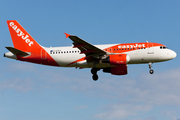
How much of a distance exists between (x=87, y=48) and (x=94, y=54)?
1.54 m

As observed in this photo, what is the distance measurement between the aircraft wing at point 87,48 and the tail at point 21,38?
804cm

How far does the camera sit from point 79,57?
4372 cm

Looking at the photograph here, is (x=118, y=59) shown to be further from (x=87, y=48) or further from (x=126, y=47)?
(x=87, y=48)

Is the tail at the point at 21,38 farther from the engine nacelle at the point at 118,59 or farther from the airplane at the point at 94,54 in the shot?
the engine nacelle at the point at 118,59

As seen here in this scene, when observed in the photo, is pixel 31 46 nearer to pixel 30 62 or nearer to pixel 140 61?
pixel 30 62

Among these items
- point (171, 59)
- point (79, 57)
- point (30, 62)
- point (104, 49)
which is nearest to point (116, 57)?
point (104, 49)

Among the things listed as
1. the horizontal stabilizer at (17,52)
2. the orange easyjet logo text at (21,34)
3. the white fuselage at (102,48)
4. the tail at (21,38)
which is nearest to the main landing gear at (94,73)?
the white fuselage at (102,48)

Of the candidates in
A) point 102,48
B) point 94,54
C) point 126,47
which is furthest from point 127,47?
point 94,54

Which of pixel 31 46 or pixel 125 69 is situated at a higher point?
pixel 31 46

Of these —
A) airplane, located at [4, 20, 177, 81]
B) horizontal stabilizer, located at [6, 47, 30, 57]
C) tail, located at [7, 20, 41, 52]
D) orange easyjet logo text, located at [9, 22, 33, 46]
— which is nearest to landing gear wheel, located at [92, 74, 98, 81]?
airplane, located at [4, 20, 177, 81]

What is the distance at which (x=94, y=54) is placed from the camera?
139ft

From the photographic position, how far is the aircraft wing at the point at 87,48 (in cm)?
3912

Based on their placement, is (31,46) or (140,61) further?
(31,46)

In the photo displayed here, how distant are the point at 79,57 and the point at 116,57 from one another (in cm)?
547
